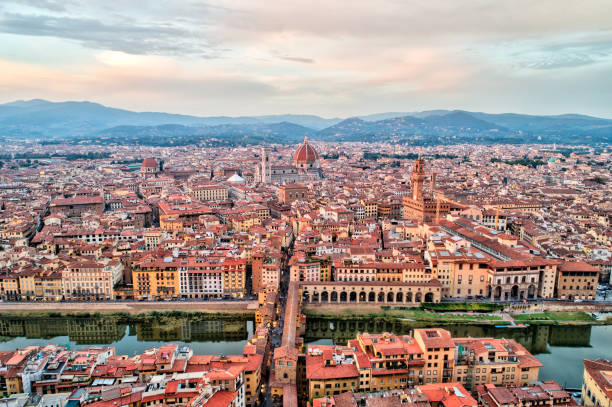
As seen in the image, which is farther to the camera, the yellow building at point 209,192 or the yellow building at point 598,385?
the yellow building at point 209,192

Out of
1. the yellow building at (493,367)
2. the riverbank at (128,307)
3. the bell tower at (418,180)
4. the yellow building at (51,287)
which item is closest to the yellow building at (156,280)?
the riverbank at (128,307)

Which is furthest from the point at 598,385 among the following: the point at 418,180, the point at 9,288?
the point at 418,180

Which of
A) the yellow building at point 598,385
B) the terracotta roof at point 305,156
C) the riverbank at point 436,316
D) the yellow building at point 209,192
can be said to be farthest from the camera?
the terracotta roof at point 305,156

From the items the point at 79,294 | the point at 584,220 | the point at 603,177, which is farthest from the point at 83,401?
the point at 603,177

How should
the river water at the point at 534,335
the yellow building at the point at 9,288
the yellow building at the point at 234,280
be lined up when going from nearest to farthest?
the river water at the point at 534,335 → the yellow building at the point at 9,288 → the yellow building at the point at 234,280

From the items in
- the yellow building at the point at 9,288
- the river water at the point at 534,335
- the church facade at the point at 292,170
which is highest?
the church facade at the point at 292,170

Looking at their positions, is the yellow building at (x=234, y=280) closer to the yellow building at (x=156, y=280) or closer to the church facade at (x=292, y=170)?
the yellow building at (x=156, y=280)
